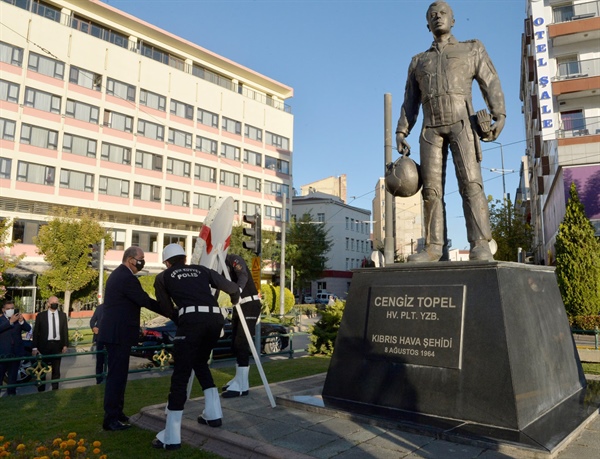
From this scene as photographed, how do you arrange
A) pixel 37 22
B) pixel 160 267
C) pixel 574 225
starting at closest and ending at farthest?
pixel 574 225 < pixel 37 22 < pixel 160 267

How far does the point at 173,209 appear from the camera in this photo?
45.6 metres

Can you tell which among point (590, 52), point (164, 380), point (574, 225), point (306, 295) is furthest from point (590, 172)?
point (306, 295)

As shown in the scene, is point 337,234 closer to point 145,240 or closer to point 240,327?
point 145,240

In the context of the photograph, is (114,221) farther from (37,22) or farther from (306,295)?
(306,295)

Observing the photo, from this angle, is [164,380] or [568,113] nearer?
[164,380]

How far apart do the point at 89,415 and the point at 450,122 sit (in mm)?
6128

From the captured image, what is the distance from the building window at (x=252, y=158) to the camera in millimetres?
52375

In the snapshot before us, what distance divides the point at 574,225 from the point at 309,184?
71352 millimetres

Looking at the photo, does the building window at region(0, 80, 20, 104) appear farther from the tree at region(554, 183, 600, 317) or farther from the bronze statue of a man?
the bronze statue of a man

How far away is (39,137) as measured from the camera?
37.1m

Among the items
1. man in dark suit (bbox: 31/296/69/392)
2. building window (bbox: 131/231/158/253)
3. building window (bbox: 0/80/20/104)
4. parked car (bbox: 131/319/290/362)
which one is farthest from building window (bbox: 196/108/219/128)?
man in dark suit (bbox: 31/296/69/392)

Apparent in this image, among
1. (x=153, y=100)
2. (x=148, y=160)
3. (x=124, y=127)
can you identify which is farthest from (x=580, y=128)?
(x=124, y=127)

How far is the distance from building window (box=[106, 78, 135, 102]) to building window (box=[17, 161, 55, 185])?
842 centimetres

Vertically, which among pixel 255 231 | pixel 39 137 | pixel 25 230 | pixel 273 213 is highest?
pixel 39 137
